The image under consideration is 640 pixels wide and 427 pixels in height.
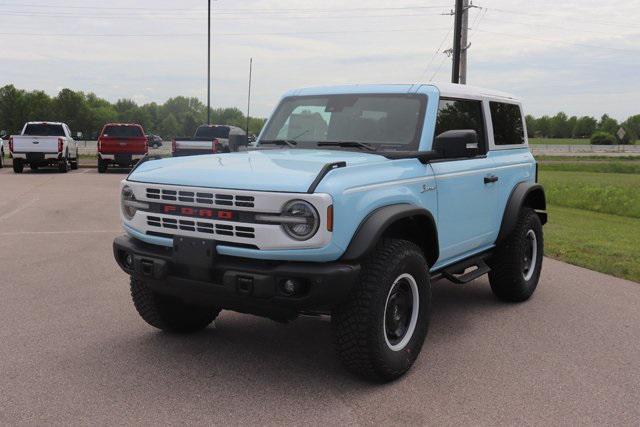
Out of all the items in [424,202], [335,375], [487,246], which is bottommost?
[335,375]

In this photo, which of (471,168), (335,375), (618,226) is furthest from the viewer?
(618,226)

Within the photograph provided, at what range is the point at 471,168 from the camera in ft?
17.1

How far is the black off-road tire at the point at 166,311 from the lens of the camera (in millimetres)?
4750

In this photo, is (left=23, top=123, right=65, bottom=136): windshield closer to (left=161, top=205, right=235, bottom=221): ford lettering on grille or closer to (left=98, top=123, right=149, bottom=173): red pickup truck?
(left=98, top=123, right=149, bottom=173): red pickup truck

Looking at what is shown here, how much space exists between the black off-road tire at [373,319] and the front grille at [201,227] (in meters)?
0.73

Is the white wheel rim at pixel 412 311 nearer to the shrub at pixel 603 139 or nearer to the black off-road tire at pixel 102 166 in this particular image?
the black off-road tire at pixel 102 166

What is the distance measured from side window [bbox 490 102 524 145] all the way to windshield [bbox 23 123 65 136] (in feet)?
75.9

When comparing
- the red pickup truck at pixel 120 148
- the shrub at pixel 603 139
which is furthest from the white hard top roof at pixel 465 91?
the shrub at pixel 603 139

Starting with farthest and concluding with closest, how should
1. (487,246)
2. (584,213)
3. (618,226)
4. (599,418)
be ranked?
(584,213)
(618,226)
(487,246)
(599,418)

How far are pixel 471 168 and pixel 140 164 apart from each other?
2620mm

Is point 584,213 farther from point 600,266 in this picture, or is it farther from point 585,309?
point 585,309

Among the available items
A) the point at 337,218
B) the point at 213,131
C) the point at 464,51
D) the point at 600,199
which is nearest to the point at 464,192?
the point at 337,218

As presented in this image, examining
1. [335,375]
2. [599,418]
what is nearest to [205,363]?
[335,375]

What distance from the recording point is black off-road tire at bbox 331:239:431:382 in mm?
3836
